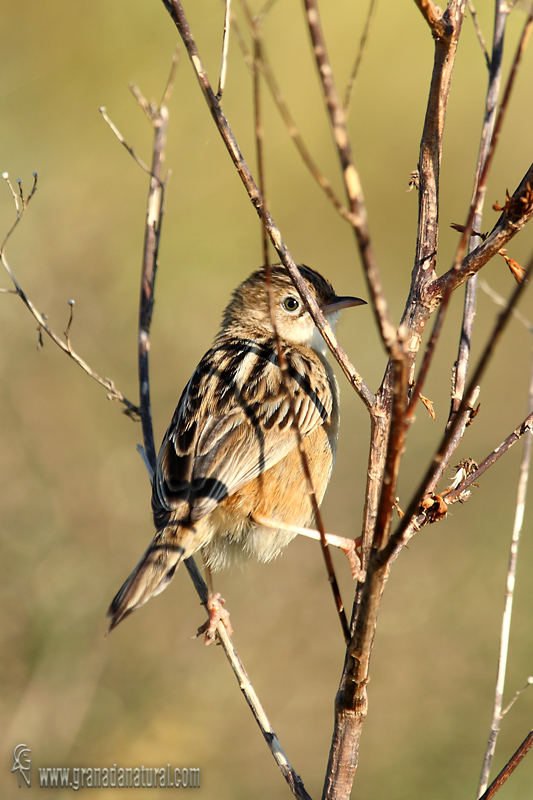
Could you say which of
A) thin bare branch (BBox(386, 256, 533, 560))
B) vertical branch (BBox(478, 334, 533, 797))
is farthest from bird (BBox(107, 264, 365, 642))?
thin bare branch (BBox(386, 256, 533, 560))

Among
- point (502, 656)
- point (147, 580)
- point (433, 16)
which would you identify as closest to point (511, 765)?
point (502, 656)

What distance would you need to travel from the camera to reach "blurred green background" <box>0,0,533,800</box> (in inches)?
228

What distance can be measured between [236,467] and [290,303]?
1624mm

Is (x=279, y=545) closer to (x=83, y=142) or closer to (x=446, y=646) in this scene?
(x=446, y=646)

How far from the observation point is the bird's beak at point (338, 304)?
16.3ft

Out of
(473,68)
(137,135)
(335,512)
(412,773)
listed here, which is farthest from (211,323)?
(473,68)

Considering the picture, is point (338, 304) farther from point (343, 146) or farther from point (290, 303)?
point (343, 146)

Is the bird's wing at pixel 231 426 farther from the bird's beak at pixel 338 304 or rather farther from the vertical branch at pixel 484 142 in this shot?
the vertical branch at pixel 484 142

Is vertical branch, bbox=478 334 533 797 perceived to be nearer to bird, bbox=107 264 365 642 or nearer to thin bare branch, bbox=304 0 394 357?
bird, bbox=107 264 365 642

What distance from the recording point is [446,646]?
6414 millimetres

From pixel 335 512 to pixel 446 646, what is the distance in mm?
1525

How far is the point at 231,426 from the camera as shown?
409 cm

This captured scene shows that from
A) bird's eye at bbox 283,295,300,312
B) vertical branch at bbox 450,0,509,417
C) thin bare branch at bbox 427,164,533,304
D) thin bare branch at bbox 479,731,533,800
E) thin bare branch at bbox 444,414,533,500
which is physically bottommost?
thin bare branch at bbox 479,731,533,800

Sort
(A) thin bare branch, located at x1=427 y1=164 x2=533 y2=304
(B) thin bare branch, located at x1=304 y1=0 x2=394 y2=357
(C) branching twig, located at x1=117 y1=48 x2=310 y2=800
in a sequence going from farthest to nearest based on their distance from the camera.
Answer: (C) branching twig, located at x1=117 y1=48 x2=310 y2=800 < (A) thin bare branch, located at x1=427 y1=164 x2=533 y2=304 < (B) thin bare branch, located at x1=304 y1=0 x2=394 y2=357
